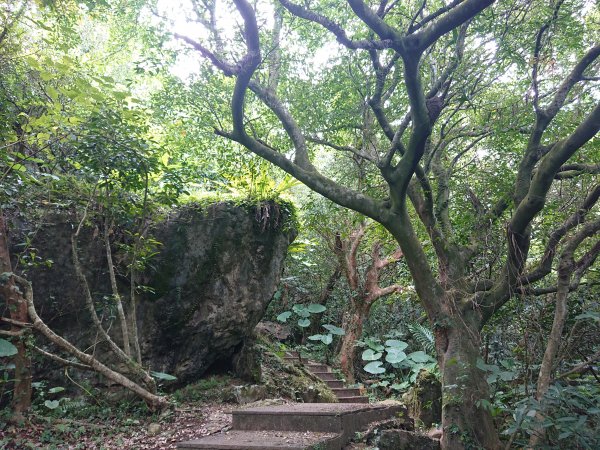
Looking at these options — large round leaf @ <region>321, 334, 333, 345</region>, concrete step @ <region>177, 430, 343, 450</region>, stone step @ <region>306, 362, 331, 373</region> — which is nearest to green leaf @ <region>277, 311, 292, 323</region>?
large round leaf @ <region>321, 334, 333, 345</region>

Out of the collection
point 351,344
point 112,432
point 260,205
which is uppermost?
point 260,205

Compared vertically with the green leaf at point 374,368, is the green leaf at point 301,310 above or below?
above

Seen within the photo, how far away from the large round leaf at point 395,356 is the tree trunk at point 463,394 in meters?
4.68

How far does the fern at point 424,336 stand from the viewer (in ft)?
35.2

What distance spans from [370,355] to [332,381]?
73.3 inches

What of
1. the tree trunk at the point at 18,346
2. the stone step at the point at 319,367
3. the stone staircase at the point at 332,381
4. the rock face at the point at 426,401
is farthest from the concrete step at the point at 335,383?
the tree trunk at the point at 18,346

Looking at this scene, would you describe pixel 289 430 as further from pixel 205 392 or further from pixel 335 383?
pixel 335 383

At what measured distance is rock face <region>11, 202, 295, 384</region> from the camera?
597cm

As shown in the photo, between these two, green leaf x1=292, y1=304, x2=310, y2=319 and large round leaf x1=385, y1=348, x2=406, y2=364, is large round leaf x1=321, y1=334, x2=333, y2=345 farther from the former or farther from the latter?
large round leaf x1=385, y1=348, x2=406, y2=364

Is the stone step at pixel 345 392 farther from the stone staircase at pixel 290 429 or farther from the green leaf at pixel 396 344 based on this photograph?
the stone staircase at pixel 290 429

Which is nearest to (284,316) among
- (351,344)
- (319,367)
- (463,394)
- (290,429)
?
(319,367)

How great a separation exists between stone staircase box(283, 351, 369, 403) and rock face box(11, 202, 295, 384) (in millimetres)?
2286

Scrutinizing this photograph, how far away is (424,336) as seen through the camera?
10.9 meters

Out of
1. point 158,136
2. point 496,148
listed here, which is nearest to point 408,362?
point 496,148
